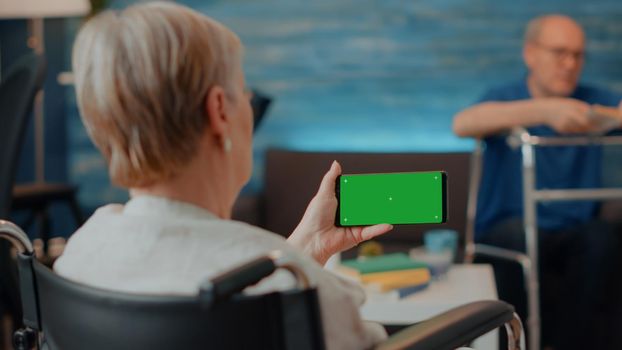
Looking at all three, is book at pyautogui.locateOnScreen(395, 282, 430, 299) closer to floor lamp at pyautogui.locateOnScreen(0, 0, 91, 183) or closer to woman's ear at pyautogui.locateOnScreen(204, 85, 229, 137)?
woman's ear at pyautogui.locateOnScreen(204, 85, 229, 137)

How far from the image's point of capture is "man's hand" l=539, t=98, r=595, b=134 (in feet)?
8.32

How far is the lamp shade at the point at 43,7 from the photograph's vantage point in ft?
12.3

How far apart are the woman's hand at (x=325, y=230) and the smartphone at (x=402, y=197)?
38 mm

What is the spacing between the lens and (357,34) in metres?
3.88

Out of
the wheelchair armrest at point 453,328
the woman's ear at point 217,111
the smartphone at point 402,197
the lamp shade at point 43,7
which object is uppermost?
the woman's ear at point 217,111

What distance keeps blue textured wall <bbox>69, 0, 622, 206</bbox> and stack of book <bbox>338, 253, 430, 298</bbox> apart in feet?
5.93

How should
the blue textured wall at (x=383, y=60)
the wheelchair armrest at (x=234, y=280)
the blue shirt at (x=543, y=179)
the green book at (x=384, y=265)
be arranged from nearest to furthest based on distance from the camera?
the wheelchair armrest at (x=234, y=280) → the green book at (x=384, y=265) → the blue shirt at (x=543, y=179) → the blue textured wall at (x=383, y=60)

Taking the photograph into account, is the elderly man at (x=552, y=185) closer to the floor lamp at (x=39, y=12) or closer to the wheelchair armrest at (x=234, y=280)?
the floor lamp at (x=39, y=12)

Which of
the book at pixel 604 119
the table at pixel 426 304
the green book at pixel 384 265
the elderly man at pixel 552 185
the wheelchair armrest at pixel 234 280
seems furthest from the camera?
the elderly man at pixel 552 185

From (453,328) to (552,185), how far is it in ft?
6.83

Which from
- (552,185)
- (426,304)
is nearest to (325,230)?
(426,304)

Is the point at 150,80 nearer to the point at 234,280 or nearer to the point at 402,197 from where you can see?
the point at 234,280

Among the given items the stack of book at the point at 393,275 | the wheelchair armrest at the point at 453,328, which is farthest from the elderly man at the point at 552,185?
the wheelchair armrest at the point at 453,328

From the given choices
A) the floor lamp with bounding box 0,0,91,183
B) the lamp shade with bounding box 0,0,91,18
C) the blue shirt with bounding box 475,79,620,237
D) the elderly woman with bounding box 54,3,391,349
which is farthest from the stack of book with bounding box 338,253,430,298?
the lamp shade with bounding box 0,0,91,18
